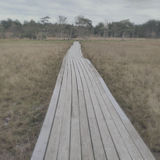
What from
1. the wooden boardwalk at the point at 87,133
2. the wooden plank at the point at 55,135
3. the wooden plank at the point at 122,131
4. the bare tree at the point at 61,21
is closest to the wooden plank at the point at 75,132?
the wooden boardwalk at the point at 87,133

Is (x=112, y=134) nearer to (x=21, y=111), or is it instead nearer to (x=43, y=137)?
(x=43, y=137)

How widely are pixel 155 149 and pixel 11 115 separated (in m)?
2.66

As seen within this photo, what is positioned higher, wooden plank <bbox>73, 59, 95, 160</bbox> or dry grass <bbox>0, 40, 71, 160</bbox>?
wooden plank <bbox>73, 59, 95, 160</bbox>

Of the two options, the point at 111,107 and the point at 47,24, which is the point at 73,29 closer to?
the point at 47,24

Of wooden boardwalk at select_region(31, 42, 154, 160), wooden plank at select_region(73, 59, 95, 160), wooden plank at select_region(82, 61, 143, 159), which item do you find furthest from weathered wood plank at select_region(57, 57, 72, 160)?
wooden plank at select_region(82, 61, 143, 159)

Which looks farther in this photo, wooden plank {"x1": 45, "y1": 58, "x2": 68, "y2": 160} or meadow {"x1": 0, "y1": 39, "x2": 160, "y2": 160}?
meadow {"x1": 0, "y1": 39, "x2": 160, "y2": 160}

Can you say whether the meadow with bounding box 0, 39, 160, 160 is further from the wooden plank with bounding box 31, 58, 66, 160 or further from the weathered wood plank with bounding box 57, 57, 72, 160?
the weathered wood plank with bounding box 57, 57, 72, 160

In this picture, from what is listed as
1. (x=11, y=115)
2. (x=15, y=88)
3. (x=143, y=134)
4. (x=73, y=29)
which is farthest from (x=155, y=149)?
(x=73, y=29)

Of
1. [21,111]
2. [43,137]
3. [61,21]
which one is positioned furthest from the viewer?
[61,21]

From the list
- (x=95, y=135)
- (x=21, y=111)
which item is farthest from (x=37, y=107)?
(x=95, y=135)

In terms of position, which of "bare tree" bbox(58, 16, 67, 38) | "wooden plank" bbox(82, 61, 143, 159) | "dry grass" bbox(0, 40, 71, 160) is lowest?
"dry grass" bbox(0, 40, 71, 160)

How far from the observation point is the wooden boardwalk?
5.74 ft

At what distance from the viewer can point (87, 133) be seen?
7.05 ft

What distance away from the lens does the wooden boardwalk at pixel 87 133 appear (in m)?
1.75
